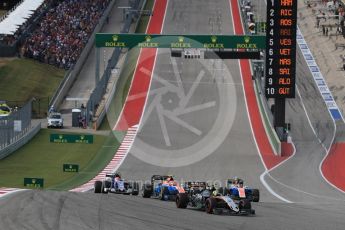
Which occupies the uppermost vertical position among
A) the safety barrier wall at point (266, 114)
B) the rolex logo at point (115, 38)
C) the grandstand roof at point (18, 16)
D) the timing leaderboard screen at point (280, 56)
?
the grandstand roof at point (18, 16)

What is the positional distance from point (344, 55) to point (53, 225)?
66.3 m

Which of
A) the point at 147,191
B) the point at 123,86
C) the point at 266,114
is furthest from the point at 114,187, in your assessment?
the point at 123,86

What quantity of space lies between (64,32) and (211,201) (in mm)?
61753

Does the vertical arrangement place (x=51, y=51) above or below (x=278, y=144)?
above

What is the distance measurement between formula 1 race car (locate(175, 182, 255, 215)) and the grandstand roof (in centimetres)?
5571

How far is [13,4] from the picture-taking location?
109 m

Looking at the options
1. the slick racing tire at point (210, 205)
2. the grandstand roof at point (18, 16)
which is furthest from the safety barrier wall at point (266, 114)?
the slick racing tire at point (210, 205)

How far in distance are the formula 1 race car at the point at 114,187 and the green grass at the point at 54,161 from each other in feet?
21.8

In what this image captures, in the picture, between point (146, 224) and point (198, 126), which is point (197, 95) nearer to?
point (198, 126)

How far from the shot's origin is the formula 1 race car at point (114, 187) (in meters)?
41.6

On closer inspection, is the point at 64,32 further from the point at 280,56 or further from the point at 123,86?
the point at 280,56

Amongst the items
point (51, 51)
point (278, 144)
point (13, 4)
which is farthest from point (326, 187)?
point (13, 4)

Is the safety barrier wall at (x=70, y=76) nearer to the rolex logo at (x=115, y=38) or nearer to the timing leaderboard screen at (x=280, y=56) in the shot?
the rolex logo at (x=115, y=38)

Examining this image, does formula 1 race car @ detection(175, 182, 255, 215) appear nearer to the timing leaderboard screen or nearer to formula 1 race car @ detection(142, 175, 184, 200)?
formula 1 race car @ detection(142, 175, 184, 200)
